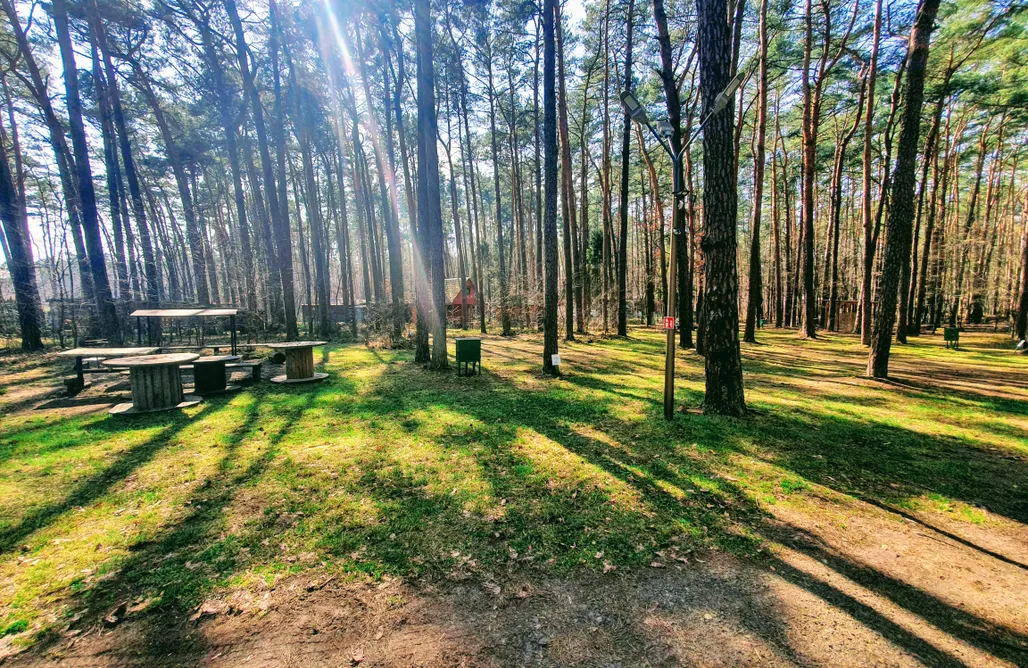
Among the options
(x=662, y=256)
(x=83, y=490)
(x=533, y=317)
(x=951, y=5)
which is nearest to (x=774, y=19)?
(x=951, y=5)

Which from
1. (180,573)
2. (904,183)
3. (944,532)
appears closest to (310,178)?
(180,573)

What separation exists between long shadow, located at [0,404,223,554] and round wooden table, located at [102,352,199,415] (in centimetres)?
43

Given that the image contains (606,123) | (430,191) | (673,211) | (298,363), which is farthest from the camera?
(606,123)

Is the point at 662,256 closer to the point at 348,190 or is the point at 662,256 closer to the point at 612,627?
the point at 612,627

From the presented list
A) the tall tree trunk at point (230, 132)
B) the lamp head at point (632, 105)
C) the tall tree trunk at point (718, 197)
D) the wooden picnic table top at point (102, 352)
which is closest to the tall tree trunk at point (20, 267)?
the tall tree trunk at point (230, 132)

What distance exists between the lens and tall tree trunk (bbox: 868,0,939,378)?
772 cm

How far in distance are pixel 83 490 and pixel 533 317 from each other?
17340 millimetres

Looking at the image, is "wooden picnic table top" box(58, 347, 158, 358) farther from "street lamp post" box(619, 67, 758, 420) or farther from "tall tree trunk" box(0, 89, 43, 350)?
"street lamp post" box(619, 67, 758, 420)

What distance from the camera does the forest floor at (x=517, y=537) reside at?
2.14m

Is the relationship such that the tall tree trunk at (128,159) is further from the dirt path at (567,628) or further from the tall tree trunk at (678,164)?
the dirt path at (567,628)

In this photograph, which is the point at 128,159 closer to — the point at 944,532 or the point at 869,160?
the point at 944,532

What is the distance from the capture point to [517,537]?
3.13 metres

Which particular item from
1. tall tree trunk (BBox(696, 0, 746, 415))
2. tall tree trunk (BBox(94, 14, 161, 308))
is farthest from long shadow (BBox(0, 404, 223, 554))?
tall tree trunk (BBox(94, 14, 161, 308))

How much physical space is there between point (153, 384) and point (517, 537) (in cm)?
702
